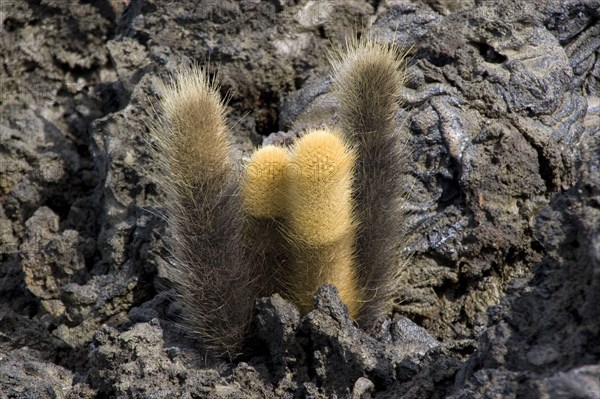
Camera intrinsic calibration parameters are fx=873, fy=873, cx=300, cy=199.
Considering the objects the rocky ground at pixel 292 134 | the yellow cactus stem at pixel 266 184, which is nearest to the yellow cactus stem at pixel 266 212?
the yellow cactus stem at pixel 266 184

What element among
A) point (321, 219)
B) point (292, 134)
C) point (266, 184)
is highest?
point (292, 134)

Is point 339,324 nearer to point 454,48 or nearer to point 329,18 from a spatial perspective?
point 454,48

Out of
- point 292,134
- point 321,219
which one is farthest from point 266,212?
point 292,134

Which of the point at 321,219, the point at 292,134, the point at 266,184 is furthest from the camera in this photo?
the point at 292,134

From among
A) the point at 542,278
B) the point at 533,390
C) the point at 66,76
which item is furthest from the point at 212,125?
the point at 66,76

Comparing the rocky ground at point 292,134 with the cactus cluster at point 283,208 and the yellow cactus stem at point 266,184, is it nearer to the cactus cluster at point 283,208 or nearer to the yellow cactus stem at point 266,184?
the cactus cluster at point 283,208

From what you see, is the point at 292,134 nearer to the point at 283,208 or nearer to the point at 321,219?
the point at 283,208

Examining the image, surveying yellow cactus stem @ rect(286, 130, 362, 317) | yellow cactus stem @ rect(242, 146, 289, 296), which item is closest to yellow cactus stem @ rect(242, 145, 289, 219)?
yellow cactus stem @ rect(242, 146, 289, 296)
